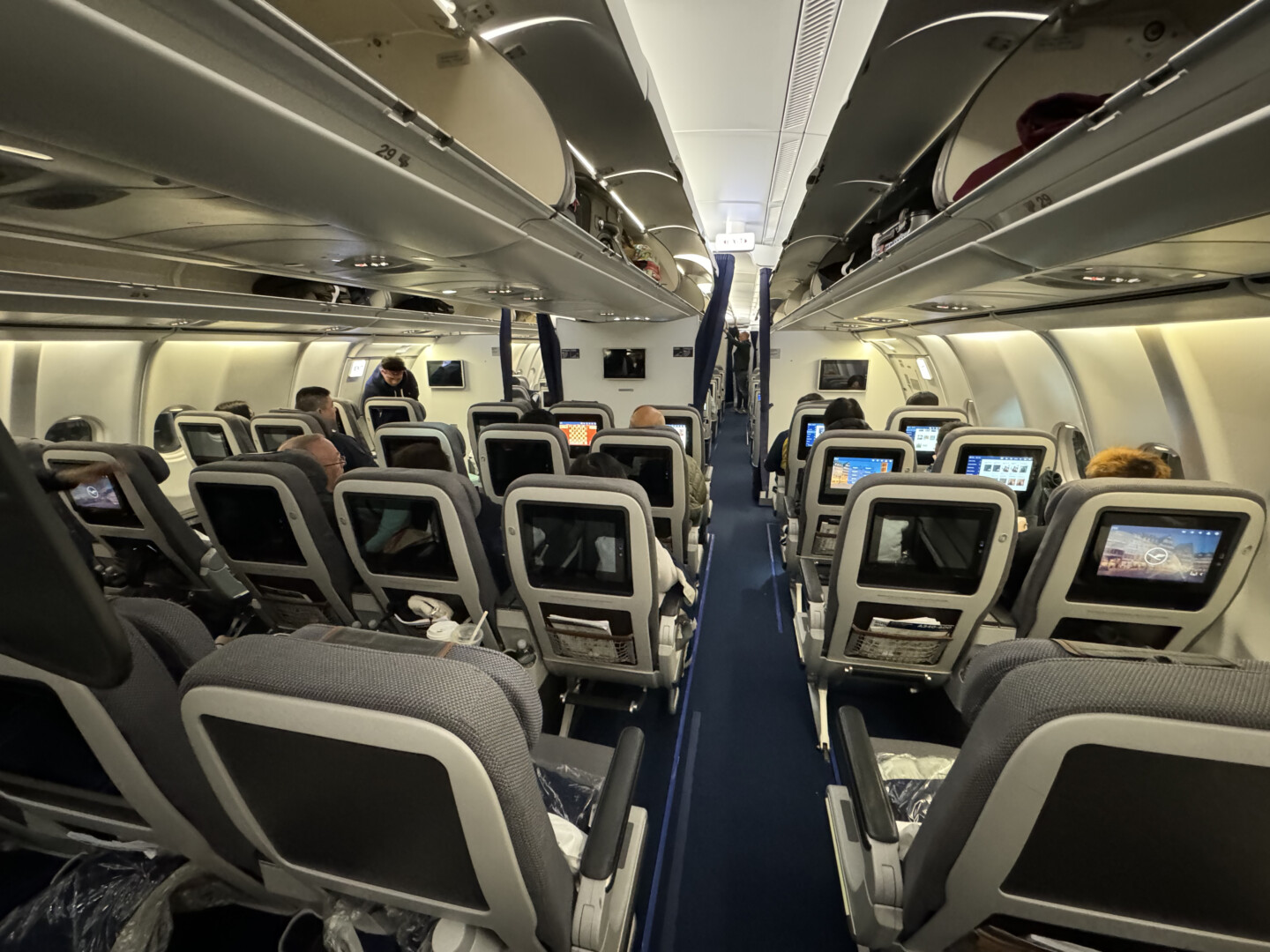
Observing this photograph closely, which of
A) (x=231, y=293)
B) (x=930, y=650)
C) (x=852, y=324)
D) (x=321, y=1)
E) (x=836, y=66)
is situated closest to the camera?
(x=321, y=1)

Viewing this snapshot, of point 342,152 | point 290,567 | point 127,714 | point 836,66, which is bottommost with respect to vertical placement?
point 290,567

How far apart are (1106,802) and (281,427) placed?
7.31m

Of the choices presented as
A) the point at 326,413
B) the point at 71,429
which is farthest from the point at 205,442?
the point at 326,413

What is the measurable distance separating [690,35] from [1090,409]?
14.8 feet

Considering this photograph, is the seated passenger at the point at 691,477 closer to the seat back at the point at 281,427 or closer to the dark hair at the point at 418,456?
the dark hair at the point at 418,456

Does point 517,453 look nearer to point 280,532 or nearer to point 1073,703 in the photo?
point 280,532

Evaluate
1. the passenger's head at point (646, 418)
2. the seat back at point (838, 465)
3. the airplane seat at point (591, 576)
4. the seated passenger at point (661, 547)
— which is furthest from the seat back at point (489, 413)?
the airplane seat at point (591, 576)

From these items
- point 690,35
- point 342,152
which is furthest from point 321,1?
point 690,35

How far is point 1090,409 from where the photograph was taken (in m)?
4.13

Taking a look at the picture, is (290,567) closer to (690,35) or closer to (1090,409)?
(690,35)

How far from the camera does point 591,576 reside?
2191 mm

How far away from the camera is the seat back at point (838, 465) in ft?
10.6

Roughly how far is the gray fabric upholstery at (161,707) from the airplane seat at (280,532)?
3.88 ft

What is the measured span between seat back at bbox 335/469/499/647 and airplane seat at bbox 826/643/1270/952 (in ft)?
6.49
